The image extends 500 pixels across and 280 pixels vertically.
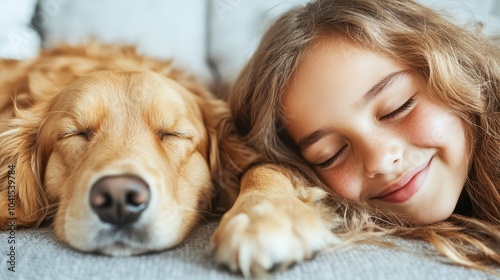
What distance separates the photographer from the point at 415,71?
5.21ft

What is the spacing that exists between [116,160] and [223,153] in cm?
A: 60

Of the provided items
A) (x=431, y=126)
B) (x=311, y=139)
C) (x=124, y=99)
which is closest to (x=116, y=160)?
(x=124, y=99)

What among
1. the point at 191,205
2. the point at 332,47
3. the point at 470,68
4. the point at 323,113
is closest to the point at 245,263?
the point at 191,205

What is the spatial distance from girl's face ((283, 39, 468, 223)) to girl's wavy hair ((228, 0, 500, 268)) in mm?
49

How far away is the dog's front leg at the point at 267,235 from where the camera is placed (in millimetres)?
1033

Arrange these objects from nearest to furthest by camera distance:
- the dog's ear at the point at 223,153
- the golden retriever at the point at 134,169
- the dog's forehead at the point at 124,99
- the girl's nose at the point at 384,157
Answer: the golden retriever at the point at 134,169, the girl's nose at the point at 384,157, the dog's forehead at the point at 124,99, the dog's ear at the point at 223,153

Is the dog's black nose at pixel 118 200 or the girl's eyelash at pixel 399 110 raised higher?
the girl's eyelash at pixel 399 110

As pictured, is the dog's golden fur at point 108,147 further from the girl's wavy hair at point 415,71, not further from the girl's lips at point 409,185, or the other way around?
the girl's lips at point 409,185

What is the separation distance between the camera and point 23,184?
1614 millimetres

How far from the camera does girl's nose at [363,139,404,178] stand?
146cm

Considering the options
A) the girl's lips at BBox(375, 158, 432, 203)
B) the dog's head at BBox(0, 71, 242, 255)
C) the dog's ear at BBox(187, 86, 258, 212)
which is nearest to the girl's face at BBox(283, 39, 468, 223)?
the girl's lips at BBox(375, 158, 432, 203)

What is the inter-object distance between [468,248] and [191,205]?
801 mm

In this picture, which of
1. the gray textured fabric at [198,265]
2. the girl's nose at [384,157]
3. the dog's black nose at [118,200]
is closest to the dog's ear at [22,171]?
the gray textured fabric at [198,265]

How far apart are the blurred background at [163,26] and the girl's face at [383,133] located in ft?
2.82
